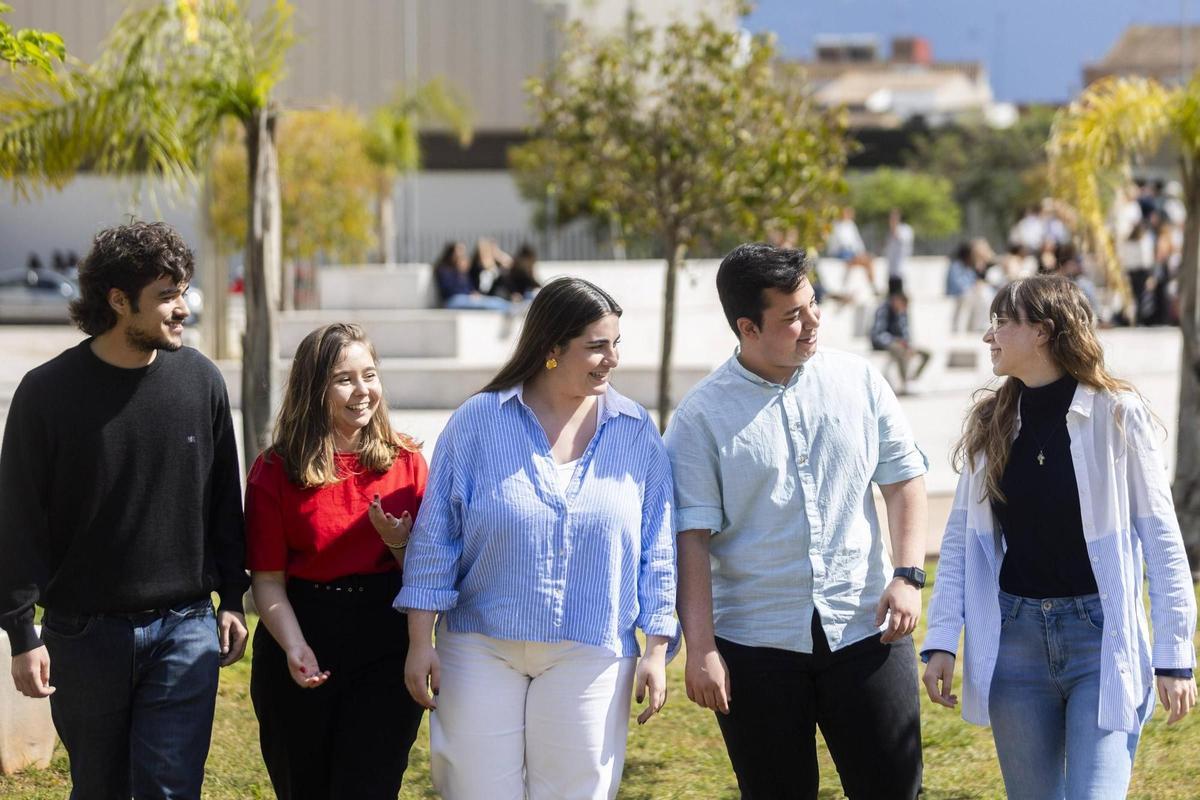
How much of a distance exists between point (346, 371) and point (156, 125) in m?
3.80

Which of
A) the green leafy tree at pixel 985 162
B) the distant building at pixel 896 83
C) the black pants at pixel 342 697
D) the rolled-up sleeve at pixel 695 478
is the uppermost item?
the distant building at pixel 896 83

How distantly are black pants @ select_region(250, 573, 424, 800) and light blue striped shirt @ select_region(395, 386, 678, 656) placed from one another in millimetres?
231

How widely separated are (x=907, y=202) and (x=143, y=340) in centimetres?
3633

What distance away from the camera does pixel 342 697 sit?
379 centimetres

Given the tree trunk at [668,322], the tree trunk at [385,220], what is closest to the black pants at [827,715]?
the tree trunk at [668,322]

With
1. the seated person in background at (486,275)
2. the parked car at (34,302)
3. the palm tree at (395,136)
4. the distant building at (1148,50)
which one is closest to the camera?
the seated person in background at (486,275)

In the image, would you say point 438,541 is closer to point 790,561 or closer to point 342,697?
point 342,697

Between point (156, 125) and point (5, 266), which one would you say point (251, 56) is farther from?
point (5, 266)

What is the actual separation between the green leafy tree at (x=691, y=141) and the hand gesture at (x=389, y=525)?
7297 mm

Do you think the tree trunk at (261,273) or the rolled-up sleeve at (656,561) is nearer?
the rolled-up sleeve at (656,561)

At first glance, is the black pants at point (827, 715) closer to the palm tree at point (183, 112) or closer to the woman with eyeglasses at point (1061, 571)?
the woman with eyeglasses at point (1061, 571)

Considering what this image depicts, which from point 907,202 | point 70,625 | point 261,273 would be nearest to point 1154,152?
point 261,273

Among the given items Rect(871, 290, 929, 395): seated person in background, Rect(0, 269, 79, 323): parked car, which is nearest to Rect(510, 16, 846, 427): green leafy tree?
Rect(871, 290, 929, 395): seated person in background

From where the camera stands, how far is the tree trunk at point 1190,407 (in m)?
7.65
